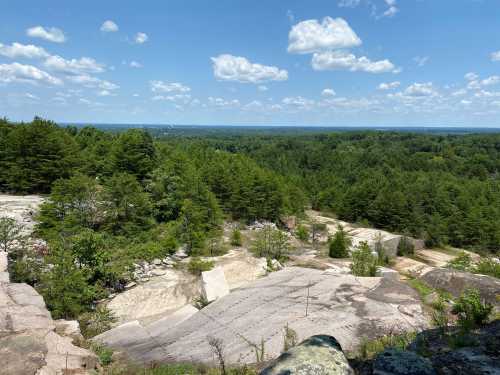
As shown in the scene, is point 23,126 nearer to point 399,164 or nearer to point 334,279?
point 334,279

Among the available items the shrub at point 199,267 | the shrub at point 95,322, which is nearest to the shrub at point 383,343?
the shrub at point 95,322

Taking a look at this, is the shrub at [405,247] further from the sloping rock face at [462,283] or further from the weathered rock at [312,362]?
the weathered rock at [312,362]

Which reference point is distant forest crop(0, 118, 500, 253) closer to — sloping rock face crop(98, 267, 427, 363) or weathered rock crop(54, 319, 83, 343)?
weathered rock crop(54, 319, 83, 343)

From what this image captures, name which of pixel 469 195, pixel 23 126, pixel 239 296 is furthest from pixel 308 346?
pixel 469 195

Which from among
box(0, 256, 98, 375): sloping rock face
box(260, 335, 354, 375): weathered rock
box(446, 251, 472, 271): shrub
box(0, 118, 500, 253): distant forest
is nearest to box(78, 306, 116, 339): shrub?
box(0, 256, 98, 375): sloping rock face

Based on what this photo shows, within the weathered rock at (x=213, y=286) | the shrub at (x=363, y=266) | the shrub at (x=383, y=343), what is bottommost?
the weathered rock at (x=213, y=286)
